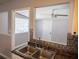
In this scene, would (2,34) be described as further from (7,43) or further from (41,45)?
(41,45)

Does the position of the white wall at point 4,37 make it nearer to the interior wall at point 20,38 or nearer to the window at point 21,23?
the window at point 21,23

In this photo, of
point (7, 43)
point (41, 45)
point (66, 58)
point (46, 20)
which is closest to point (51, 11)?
point (46, 20)

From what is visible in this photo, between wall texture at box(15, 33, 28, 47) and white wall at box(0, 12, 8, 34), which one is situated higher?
white wall at box(0, 12, 8, 34)

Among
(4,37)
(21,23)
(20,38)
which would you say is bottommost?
(20,38)

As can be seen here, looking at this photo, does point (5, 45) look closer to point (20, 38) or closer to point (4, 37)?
point (4, 37)

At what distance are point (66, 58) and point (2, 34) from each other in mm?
3164

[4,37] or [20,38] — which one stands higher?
[4,37]

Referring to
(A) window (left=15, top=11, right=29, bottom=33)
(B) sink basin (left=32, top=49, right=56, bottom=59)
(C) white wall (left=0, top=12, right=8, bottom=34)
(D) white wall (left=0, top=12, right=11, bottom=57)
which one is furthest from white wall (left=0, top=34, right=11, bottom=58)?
(B) sink basin (left=32, top=49, right=56, bottom=59)

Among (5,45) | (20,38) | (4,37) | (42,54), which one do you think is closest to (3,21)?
(4,37)

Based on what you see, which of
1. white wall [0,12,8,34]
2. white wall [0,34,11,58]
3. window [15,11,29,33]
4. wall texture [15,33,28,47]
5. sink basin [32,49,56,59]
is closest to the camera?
sink basin [32,49,56,59]

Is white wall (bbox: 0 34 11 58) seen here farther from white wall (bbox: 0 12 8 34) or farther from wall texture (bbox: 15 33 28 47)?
wall texture (bbox: 15 33 28 47)

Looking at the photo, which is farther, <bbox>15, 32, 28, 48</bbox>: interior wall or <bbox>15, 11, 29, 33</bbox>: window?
<bbox>15, 32, 28, 48</bbox>: interior wall

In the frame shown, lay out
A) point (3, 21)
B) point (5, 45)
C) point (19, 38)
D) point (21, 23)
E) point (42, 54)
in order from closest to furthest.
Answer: point (42, 54) < point (5, 45) < point (3, 21) < point (21, 23) < point (19, 38)

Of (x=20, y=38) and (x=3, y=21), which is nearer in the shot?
(x=3, y=21)
